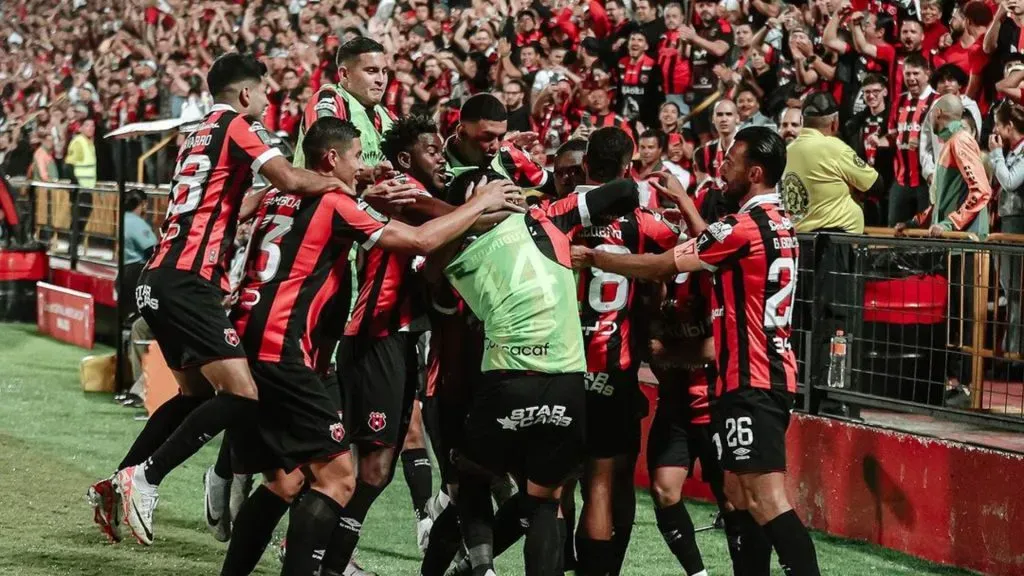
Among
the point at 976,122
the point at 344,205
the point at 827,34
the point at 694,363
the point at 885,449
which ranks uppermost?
the point at 827,34

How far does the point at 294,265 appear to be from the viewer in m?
6.02

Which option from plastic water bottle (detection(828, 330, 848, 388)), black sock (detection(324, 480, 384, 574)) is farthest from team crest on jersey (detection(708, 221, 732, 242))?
plastic water bottle (detection(828, 330, 848, 388))

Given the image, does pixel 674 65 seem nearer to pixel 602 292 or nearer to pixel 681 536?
pixel 602 292

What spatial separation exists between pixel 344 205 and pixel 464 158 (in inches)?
34.6

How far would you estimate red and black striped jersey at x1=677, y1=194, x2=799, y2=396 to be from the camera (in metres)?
5.85

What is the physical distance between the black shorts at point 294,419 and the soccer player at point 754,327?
4.23 ft

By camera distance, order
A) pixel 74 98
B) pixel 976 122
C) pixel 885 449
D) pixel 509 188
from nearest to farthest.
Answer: pixel 509 188
pixel 885 449
pixel 976 122
pixel 74 98

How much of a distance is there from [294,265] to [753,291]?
1867 millimetres

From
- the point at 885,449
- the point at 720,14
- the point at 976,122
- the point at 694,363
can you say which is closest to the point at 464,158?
the point at 694,363

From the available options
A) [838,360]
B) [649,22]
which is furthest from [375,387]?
[649,22]

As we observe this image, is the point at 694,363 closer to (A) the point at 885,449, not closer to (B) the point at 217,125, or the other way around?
(A) the point at 885,449

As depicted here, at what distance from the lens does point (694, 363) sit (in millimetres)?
6727

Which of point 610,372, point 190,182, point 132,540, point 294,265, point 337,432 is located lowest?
point 132,540

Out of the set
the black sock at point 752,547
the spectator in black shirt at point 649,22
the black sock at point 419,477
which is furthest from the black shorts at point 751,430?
the spectator in black shirt at point 649,22
